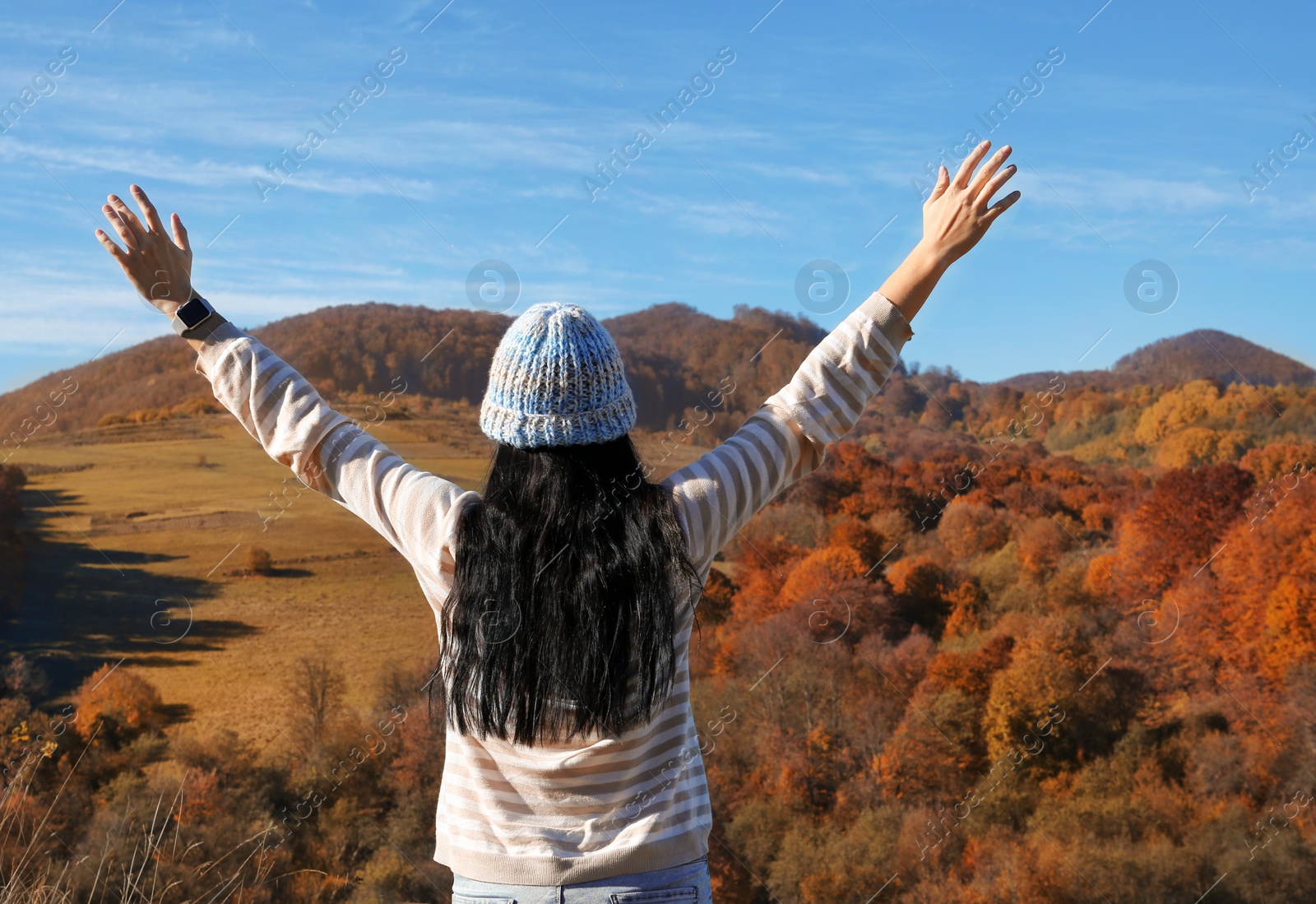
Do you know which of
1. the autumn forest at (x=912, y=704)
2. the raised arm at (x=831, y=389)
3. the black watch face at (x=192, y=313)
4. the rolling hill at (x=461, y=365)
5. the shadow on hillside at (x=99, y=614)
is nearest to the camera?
the raised arm at (x=831, y=389)

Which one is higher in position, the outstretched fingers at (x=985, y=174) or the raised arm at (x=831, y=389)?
the outstretched fingers at (x=985, y=174)

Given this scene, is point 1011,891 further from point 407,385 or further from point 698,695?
point 407,385

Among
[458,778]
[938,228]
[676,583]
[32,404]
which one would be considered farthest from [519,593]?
[32,404]

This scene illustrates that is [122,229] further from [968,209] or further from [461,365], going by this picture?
[461,365]

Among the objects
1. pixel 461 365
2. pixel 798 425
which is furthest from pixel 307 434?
pixel 461 365

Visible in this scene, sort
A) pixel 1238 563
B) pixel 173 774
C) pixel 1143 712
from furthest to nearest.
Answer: pixel 1238 563 → pixel 1143 712 → pixel 173 774

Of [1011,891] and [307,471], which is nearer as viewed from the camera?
[307,471]

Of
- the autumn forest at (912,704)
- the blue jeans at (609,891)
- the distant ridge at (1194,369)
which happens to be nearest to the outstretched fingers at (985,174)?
the blue jeans at (609,891)

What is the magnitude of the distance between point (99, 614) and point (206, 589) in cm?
153

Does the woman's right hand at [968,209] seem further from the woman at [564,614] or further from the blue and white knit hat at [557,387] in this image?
the blue and white knit hat at [557,387]

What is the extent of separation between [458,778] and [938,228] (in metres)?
1.31

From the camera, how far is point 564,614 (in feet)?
4.36

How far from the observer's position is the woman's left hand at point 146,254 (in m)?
1.55

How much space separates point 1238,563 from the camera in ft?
44.0
